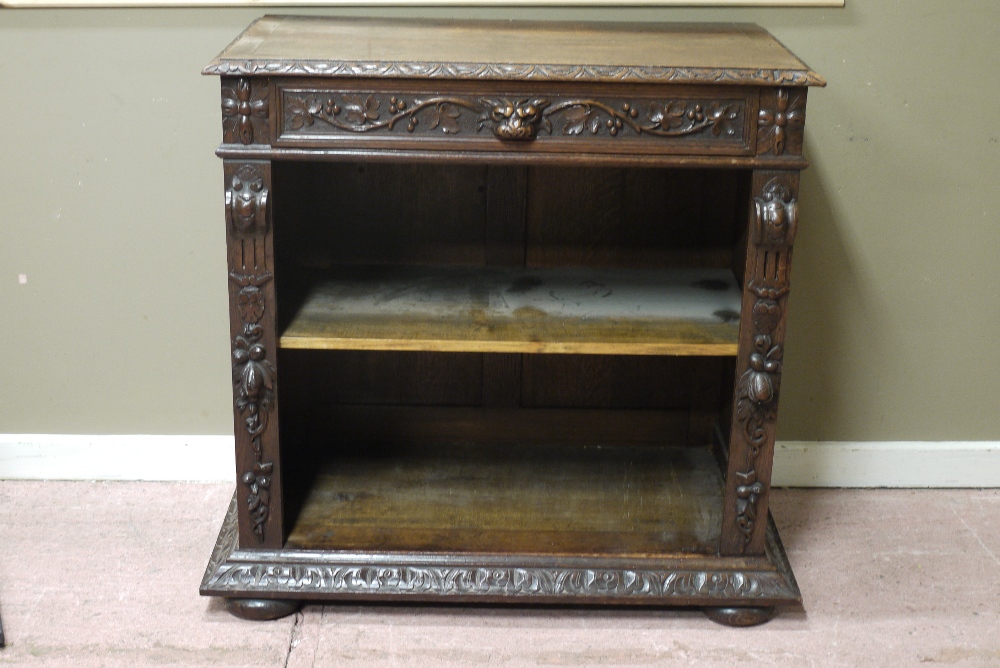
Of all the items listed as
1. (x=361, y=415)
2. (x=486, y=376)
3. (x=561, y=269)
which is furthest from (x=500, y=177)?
(x=361, y=415)

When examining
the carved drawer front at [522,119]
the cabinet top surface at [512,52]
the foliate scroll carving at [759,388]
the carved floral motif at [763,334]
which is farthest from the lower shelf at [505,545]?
the cabinet top surface at [512,52]

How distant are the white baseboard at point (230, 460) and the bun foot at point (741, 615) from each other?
1.82 feet

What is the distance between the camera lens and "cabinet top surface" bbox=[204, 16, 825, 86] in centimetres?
175

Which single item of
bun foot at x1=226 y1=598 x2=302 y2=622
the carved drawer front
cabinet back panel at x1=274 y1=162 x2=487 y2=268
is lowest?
bun foot at x1=226 y1=598 x2=302 y2=622

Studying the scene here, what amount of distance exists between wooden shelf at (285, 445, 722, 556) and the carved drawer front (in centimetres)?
76

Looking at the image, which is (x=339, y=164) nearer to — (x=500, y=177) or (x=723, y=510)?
(x=500, y=177)

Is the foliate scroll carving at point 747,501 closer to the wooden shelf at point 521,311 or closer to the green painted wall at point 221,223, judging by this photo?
the wooden shelf at point 521,311

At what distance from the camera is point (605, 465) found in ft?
7.95

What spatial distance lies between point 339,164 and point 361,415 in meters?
0.57

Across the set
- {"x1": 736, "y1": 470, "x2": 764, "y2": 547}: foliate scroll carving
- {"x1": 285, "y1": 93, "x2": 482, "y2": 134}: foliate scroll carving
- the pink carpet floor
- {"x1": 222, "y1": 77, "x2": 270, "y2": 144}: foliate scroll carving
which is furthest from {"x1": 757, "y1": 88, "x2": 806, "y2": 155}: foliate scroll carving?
the pink carpet floor

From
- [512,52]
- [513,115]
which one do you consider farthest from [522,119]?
[512,52]

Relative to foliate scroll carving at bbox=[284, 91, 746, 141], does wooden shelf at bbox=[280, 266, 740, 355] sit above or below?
below

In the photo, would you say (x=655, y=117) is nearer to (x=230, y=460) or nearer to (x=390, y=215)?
(x=390, y=215)

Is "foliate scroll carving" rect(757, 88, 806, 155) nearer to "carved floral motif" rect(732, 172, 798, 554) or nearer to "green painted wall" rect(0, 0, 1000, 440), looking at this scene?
"carved floral motif" rect(732, 172, 798, 554)
